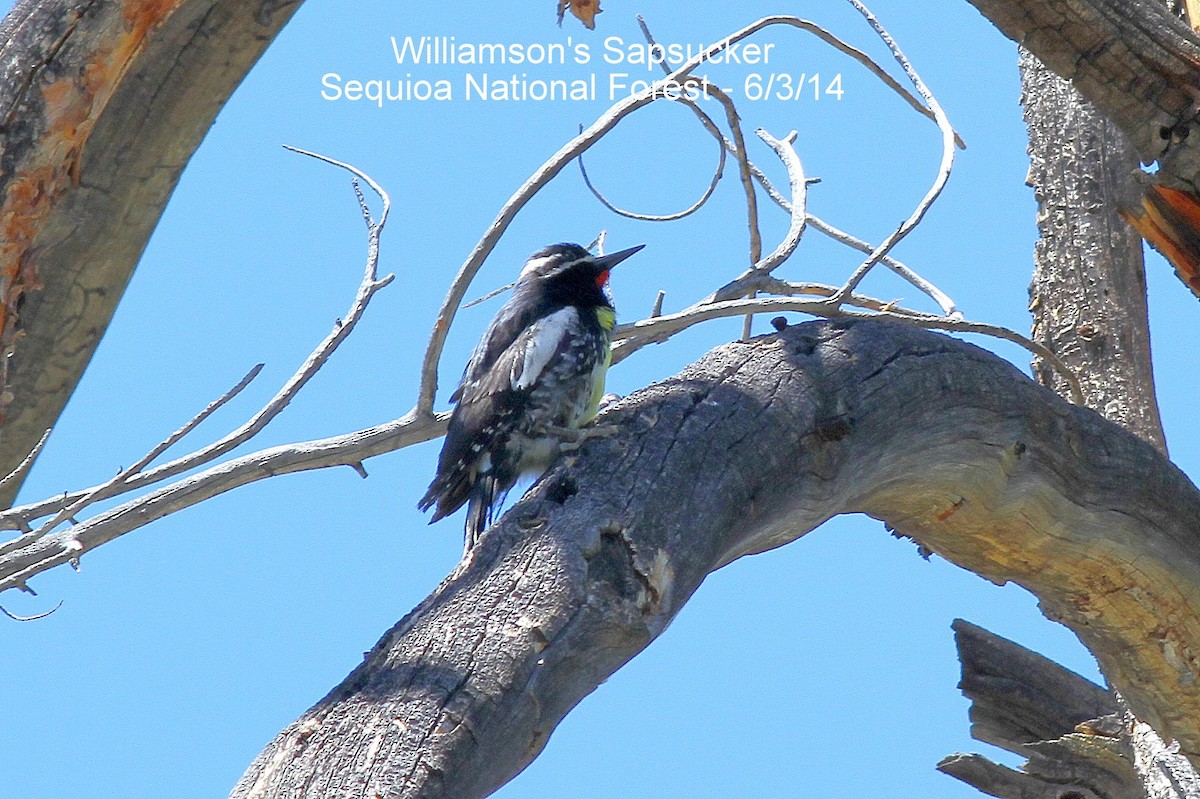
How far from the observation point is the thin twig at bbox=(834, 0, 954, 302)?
2633 millimetres

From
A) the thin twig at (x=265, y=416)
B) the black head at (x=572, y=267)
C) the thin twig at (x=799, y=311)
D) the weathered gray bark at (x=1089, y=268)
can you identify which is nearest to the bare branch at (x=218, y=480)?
the thin twig at (x=265, y=416)

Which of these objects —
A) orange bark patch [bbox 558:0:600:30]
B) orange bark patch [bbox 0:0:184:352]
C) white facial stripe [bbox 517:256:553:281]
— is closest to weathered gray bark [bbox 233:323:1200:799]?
Answer: orange bark patch [bbox 558:0:600:30]

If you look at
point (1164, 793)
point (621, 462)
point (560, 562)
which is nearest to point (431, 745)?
point (560, 562)

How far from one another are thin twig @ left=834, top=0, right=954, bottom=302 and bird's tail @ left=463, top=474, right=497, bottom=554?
1003 mm

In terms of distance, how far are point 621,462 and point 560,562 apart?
0.92ft

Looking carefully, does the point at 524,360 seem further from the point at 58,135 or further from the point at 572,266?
the point at 58,135

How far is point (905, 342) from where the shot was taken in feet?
8.03

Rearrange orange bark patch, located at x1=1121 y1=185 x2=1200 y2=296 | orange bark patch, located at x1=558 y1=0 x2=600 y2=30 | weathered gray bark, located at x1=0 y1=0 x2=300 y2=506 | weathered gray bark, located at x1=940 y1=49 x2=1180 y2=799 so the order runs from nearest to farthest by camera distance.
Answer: weathered gray bark, located at x1=0 y1=0 x2=300 y2=506 < orange bark patch, located at x1=1121 y1=185 x2=1200 y2=296 < orange bark patch, located at x1=558 y1=0 x2=600 y2=30 < weathered gray bark, located at x1=940 y1=49 x2=1180 y2=799

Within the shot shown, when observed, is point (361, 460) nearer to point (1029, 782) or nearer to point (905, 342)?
point (905, 342)

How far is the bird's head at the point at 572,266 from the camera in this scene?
12.2ft

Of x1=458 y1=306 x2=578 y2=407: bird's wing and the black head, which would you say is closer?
x1=458 y1=306 x2=578 y2=407: bird's wing

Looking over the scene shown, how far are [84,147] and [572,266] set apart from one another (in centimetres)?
146

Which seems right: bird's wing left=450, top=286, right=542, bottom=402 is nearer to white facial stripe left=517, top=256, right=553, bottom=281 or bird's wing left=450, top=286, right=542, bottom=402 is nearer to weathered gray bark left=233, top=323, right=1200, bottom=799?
white facial stripe left=517, top=256, right=553, bottom=281

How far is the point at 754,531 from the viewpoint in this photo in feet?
7.08
